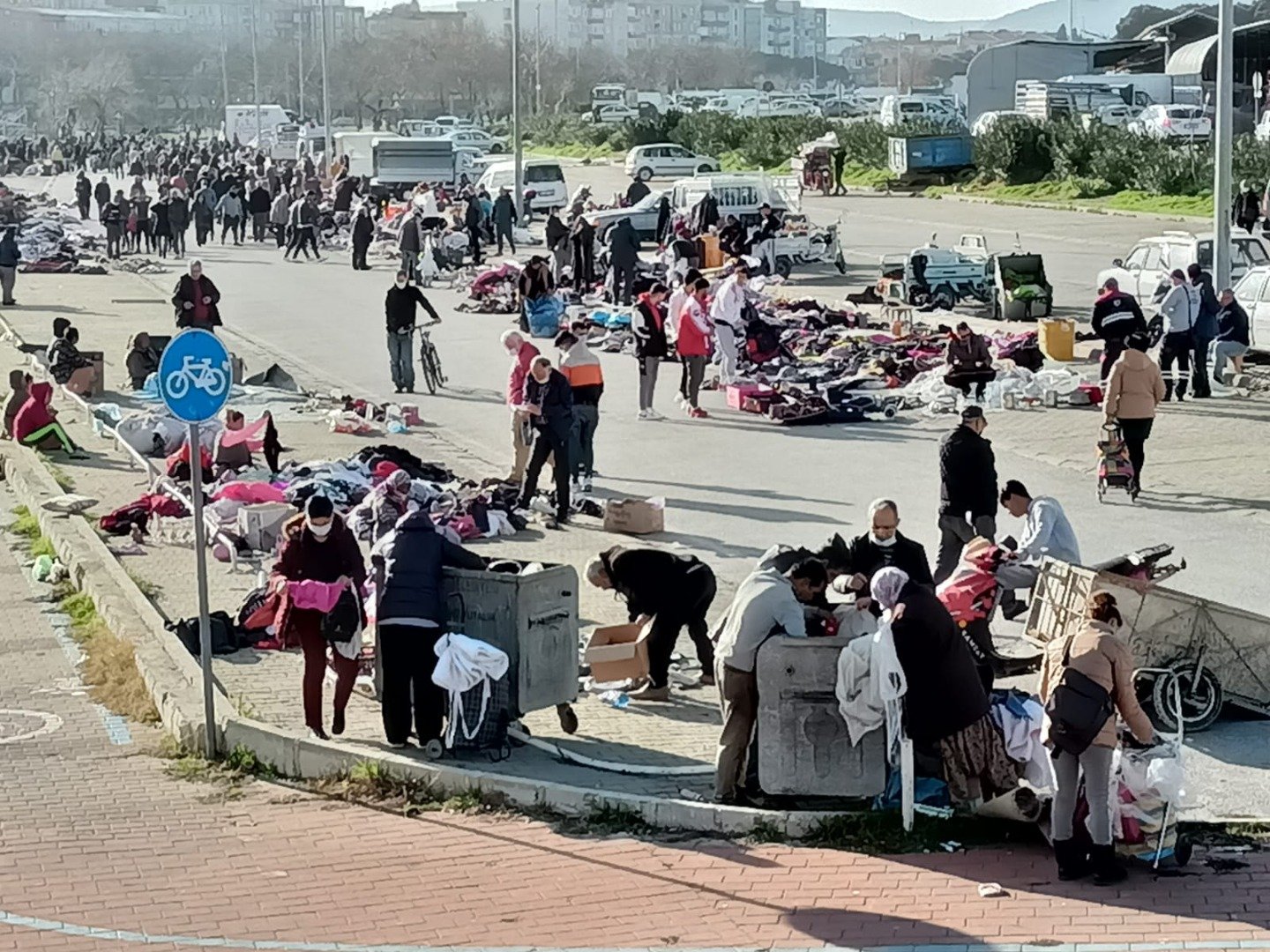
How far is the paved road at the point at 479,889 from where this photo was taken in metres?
9.10

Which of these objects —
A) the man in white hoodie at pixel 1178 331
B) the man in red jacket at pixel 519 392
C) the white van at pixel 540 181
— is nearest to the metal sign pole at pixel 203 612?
the man in red jacket at pixel 519 392

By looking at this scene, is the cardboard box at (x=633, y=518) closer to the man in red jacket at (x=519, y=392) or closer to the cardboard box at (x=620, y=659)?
the man in red jacket at (x=519, y=392)

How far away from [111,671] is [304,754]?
2843 millimetres

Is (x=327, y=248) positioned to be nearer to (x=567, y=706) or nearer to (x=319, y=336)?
(x=319, y=336)

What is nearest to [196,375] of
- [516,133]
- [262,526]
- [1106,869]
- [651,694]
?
[651,694]

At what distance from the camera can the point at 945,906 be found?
30.5 feet

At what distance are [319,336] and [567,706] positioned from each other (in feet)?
72.6

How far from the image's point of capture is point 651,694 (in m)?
12.8

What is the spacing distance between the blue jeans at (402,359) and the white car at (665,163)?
39.1 m

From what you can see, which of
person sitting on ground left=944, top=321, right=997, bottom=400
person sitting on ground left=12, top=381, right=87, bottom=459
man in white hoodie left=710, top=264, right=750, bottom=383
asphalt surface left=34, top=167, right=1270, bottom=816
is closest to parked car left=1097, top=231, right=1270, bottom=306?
asphalt surface left=34, top=167, right=1270, bottom=816

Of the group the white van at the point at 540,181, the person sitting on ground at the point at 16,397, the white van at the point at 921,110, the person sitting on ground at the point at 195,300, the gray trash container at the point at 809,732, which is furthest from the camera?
the white van at the point at 921,110

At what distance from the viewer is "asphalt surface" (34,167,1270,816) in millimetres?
15641

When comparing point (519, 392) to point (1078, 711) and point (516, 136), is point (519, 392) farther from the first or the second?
point (516, 136)

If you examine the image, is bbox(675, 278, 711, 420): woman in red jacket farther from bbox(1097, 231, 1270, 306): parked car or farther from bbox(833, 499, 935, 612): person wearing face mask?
bbox(833, 499, 935, 612): person wearing face mask
